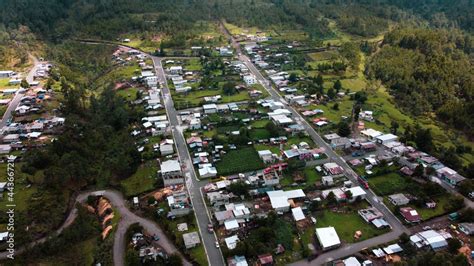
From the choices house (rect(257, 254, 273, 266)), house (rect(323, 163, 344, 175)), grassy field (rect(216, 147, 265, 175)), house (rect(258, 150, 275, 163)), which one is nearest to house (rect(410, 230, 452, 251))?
house (rect(323, 163, 344, 175))

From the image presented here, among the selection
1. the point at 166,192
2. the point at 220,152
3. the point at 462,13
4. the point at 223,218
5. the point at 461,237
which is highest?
the point at 462,13

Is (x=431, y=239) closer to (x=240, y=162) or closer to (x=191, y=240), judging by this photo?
(x=191, y=240)

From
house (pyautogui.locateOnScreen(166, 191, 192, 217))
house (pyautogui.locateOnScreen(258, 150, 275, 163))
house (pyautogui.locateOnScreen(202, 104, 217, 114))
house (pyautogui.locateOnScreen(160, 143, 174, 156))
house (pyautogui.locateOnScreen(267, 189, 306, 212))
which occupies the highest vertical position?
house (pyautogui.locateOnScreen(202, 104, 217, 114))

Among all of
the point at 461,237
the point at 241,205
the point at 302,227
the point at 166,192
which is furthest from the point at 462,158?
the point at 166,192

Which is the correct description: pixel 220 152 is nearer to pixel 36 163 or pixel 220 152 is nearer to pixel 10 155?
pixel 36 163

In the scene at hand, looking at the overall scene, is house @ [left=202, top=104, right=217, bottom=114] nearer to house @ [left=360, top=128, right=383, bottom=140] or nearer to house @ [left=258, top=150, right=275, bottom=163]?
house @ [left=258, top=150, right=275, bottom=163]

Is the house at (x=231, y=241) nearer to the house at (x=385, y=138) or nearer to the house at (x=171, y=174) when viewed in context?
the house at (x=171, y=174)
